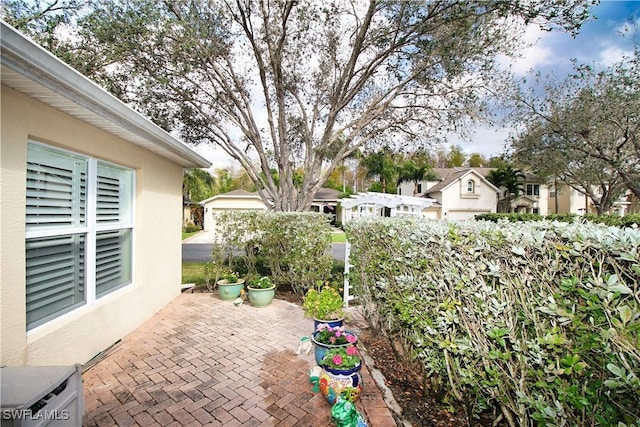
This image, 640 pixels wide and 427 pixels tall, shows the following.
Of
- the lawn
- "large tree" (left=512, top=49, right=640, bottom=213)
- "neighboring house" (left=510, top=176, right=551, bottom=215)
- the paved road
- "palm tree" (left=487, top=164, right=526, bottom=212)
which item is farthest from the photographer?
"neighboring house" (left=510, top=176, right=551, bottom=215)

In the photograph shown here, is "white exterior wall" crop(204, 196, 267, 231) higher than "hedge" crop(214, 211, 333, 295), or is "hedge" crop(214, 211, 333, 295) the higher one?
"white exterior wall" crop(204, 196, 267, 231)

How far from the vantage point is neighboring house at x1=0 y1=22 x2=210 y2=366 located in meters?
2.63

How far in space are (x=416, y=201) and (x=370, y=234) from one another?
298 inches

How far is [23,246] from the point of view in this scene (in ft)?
9.29

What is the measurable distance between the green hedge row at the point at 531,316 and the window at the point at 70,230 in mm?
3954

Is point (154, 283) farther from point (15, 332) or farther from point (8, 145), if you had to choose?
point (8, 145)

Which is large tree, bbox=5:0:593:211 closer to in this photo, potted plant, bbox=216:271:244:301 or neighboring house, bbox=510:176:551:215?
potted plant, bbox=216:271:244:301

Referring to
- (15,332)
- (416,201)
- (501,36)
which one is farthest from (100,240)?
(501,36)

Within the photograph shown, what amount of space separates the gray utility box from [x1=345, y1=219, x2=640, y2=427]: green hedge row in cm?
285

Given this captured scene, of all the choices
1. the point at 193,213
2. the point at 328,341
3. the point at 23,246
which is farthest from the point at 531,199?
the point at 23,246

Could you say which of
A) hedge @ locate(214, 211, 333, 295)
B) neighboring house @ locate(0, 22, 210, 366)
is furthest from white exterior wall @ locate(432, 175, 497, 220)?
neighboring house @ locate(0, 22, 210, 366)

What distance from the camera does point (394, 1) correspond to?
30.4 ft

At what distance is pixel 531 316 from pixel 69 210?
15.9ft

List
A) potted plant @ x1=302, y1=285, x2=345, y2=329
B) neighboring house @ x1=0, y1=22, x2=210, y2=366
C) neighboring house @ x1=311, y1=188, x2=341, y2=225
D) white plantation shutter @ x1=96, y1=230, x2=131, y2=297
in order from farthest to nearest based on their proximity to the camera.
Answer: neighboring house @ x1=311, y1=188, x2=341, y2=225 → potted plant @ x1=302, y1=285, x2=345, y2=329 → white plantation shutter @ x1=96, y1=230, x2=131, y2=297 → neighboring house @ x1=0, y1=22, x2=210, y2=366
